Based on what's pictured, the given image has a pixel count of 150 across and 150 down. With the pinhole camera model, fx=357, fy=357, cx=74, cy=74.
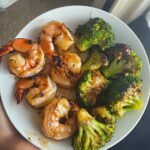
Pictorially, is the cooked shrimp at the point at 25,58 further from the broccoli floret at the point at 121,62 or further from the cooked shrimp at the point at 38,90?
the broccoli floret at the point at 121,62

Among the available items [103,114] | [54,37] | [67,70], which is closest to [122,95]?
[103,114]

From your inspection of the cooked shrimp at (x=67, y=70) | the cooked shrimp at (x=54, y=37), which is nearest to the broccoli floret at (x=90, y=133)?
the cooked shrimp at (x=67, y=70)

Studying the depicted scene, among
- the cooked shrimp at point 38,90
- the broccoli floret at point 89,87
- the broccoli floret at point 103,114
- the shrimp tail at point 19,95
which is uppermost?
the broccoli floret at point 89,87

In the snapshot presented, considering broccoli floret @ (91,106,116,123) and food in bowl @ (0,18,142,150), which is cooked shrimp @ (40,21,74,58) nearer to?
food in bowl @ (0,18,142,150)

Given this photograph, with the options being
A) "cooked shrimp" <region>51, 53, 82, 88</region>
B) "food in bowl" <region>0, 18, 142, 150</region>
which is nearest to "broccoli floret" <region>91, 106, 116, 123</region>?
"food in bowl" <region>0, 18, 142, 150</region>

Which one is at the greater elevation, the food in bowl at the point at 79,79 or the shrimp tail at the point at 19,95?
the food in bowl at the point at 79,79
